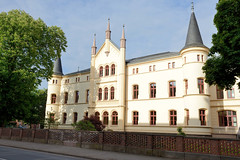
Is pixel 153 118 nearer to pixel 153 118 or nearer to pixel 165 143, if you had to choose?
pixel 153 118

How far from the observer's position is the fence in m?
10.9

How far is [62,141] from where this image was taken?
18641 millimetres

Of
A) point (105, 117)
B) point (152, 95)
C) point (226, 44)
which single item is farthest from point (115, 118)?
point (226, 44)

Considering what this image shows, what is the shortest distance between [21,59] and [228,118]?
2645cm

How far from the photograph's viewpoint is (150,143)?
13242 mm

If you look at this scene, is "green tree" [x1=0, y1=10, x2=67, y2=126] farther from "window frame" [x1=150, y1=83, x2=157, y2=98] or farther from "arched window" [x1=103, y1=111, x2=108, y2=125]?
"window frame" [x1=150, y1=83, x2=157, y2=98]

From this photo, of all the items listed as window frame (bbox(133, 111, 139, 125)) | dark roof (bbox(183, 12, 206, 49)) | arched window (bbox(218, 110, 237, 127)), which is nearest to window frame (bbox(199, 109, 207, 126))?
arched window (bbox(218, 110, 237, 127))

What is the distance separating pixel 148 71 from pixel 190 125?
10045 mm

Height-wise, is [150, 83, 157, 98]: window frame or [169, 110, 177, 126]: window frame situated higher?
[150, 83, 157, 98]: window frame

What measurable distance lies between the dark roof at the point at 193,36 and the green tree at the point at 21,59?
61.4ft

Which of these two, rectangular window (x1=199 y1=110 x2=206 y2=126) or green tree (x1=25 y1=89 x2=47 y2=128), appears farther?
green tree (x1=25 y1=89 x2=47 y2=128)

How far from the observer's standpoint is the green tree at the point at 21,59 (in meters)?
23.8

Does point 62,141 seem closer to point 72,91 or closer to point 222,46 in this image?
point 222,46

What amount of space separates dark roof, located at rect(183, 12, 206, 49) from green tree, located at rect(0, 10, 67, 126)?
18.7 m
